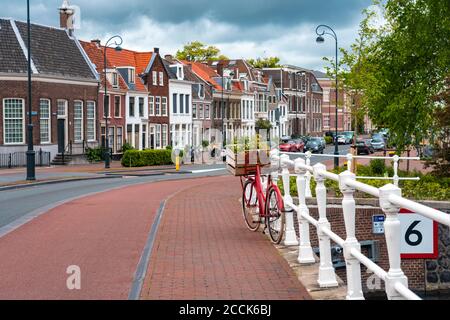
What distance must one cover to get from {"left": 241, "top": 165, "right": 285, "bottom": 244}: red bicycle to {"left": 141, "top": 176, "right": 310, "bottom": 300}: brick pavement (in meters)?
0.20

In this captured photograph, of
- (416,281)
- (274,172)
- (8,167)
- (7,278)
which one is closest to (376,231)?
(416,281)

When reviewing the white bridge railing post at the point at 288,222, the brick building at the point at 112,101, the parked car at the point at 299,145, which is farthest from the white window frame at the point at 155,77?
the white bridge railing post at the point at 288,222

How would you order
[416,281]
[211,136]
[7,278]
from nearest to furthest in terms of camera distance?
[7,278]
[416,281]
[211,136]

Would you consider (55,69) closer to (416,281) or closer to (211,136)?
(211,136)

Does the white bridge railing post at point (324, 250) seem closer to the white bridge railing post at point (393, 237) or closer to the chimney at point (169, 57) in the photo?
the white bridge railing post at point (393, 237)

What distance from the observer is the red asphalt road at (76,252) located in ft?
23.2

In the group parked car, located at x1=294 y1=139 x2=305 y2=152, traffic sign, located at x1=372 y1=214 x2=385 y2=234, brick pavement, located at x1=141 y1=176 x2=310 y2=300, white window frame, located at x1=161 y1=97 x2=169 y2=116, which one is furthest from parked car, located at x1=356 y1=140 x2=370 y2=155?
brick pavement, located at x1=141 y1=176 x2=310 y2=300

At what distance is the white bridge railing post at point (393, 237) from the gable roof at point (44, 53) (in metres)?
42.5

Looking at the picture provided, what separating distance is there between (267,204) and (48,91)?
39.4 m

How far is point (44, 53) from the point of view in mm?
48375

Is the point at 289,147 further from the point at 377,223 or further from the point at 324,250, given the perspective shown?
the point at 324,250

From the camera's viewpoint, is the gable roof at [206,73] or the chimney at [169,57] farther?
the gable roof at [206,73]
